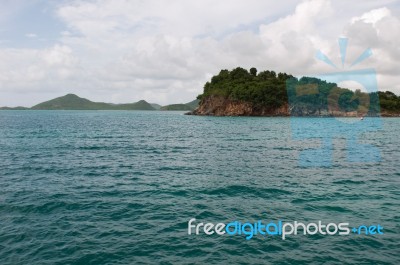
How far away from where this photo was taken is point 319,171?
32312 millimetres

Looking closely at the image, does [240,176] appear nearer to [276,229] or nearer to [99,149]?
[276,229]

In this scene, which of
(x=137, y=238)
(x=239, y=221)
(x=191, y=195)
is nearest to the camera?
(x=137, y=238)

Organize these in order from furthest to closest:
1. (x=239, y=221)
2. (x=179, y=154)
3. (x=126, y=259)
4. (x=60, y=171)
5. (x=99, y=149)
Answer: (x=99, y=149), (x=179, y=154), (x=60, y=171), (x=239, y=221), (x=126, y=259)

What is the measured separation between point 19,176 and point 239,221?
78.0ft

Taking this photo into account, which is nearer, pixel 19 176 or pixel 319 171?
pixel 19 176

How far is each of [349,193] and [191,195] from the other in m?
12.9

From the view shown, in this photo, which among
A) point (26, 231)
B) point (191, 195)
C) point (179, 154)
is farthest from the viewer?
point (179, 154)

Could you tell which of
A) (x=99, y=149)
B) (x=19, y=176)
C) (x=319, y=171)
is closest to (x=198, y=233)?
(x=319, y=171)

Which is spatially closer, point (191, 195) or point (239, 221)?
point (239, 221)

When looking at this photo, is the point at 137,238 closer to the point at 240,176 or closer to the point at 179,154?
the point at 240,176

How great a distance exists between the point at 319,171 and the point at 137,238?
921 inches

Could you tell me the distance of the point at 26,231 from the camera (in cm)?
1684

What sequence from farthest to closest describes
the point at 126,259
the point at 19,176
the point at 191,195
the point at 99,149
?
the point at 99,149 < the point at 19,176 < the point at 191,195 < the point at 126,259

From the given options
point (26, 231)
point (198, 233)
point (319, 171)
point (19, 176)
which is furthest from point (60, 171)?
point (319, 171)
